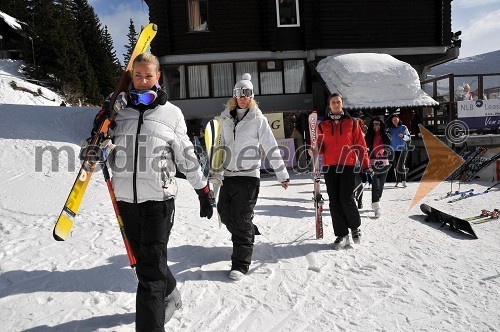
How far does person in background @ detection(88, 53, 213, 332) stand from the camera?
242 cm

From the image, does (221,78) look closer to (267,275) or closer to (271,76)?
(271,76)

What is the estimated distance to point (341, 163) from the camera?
4.59 m

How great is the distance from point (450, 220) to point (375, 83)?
9.65 meters

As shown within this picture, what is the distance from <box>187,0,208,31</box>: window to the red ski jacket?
42.3 feet

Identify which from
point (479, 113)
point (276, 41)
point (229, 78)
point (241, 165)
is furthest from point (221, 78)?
point (241, 165)

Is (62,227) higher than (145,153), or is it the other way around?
(145,153)

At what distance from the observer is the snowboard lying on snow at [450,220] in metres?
5.20

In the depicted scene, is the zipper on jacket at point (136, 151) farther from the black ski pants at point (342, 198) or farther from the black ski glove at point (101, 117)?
the black ski pants at point (342, 198)

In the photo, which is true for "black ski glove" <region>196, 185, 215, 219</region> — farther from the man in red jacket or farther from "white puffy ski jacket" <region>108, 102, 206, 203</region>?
the man in red jacket

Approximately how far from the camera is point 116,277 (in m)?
3.58

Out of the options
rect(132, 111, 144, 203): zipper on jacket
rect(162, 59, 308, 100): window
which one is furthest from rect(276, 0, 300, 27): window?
→ rect(132, 111, 144, 203): zipper on jacket

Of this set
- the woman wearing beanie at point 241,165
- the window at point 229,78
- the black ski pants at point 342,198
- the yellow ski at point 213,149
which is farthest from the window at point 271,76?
the yellow ski at point 213,149

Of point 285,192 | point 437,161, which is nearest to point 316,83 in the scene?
point 437,161

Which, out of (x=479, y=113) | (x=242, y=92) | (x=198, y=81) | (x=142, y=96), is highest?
(x=198, y=81)
